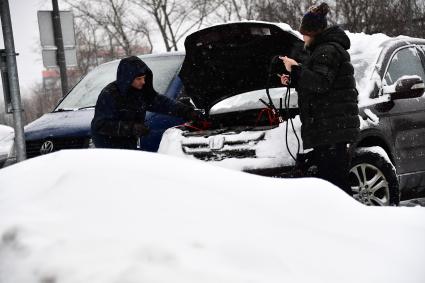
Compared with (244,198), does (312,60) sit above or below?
above

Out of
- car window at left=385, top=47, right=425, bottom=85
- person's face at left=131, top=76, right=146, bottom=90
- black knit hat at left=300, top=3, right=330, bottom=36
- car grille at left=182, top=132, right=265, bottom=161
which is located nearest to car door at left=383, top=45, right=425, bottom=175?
car window at left=385, top=47, right=425, bottom=85

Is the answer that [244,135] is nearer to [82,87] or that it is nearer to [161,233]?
[161,233]

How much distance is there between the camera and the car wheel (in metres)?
4.53

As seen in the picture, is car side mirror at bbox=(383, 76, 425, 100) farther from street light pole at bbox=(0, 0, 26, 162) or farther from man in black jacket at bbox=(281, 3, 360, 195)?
street light pole at bbox=(0, 0, 26, 162)

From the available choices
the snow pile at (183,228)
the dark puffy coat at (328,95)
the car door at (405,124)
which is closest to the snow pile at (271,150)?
the dark puffy coat at (328,95)

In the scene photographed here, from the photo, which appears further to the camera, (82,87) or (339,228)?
(82,87)

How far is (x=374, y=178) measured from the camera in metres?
4.59

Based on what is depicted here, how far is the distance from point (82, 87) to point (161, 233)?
5625mm

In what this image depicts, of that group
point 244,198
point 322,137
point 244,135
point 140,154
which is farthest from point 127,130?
point 244,198

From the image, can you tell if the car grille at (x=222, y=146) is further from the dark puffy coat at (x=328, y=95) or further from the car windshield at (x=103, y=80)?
the car windshield at (x=103, y=80)

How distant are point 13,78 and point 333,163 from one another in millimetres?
3370

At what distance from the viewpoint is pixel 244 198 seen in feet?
5.93

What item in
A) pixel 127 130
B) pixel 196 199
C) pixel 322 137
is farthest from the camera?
pixel 127 130

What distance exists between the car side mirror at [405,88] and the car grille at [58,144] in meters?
3.03
